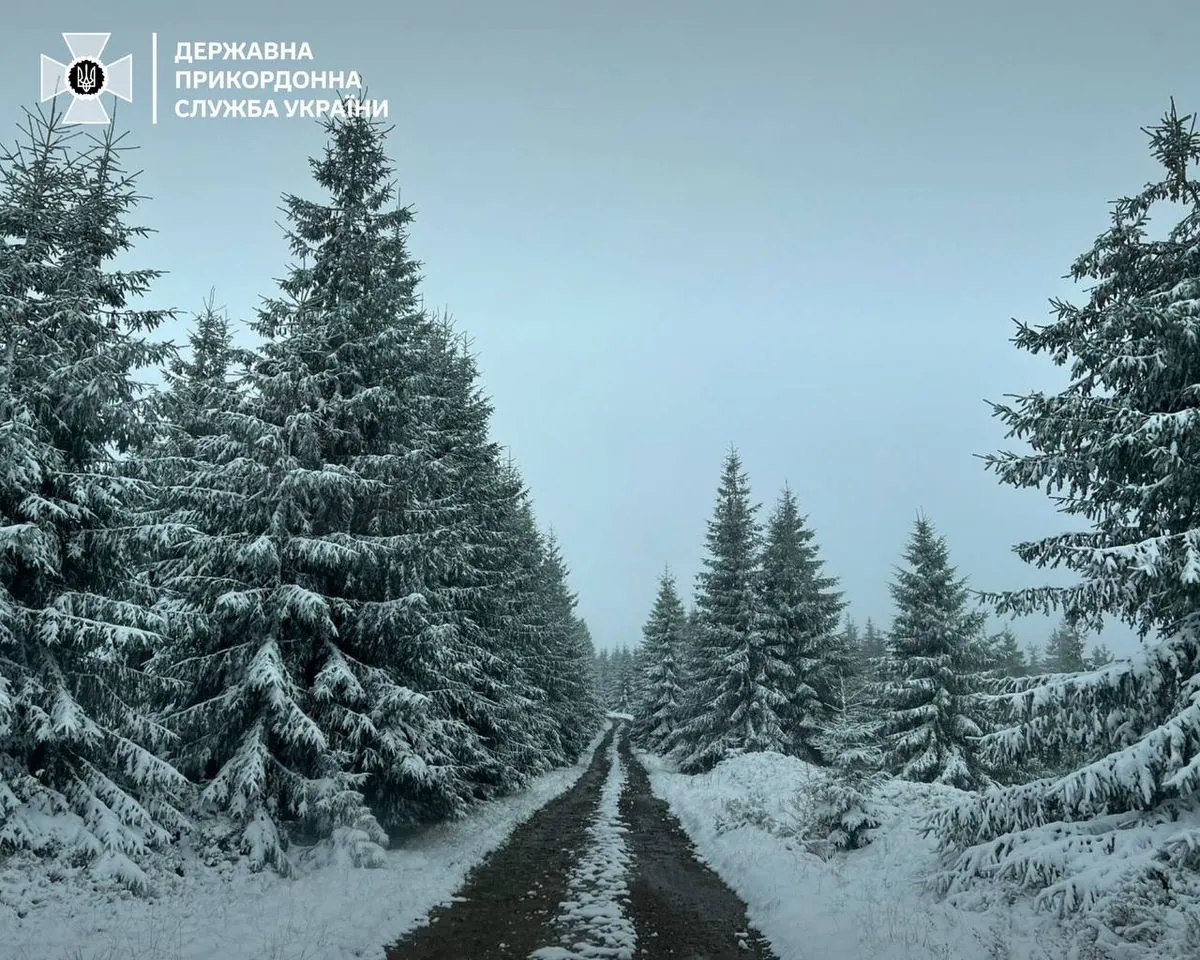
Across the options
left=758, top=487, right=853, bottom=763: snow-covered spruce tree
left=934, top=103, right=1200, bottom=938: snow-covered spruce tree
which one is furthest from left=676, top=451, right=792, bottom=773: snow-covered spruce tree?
left=934, top=103, right=1200, bottom=938: snow-covered spruce tree

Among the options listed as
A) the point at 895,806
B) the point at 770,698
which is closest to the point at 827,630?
the point at 770,698

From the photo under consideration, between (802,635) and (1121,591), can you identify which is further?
(802,635)

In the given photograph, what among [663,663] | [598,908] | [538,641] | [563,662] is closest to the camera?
[598,908]

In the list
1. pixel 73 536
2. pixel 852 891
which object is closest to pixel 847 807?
pixel 852 891

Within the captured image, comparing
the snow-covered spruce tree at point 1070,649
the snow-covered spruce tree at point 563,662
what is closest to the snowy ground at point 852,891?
the snow-covered spruce tree at point 563,662

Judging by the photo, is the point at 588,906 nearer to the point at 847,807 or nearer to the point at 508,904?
the point at 508,904

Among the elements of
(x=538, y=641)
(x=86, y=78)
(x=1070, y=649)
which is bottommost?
(x=1070, y=649)

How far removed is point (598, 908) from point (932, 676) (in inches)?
688

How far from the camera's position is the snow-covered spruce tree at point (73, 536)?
8.70 meters

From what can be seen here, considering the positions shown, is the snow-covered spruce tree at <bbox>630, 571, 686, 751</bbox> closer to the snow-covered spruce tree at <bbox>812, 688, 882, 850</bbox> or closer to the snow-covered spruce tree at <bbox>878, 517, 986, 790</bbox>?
the snow-covered spruce tree at <bbox>878, 517, 986, 790</bbox>

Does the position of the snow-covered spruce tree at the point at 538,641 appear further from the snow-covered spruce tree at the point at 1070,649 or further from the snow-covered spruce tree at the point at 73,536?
the snow-covered spruce tree at the point at 1070,649

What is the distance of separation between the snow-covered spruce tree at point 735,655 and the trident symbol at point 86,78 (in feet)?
84.9

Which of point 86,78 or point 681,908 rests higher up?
point 86,78

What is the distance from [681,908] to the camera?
9734 mm
